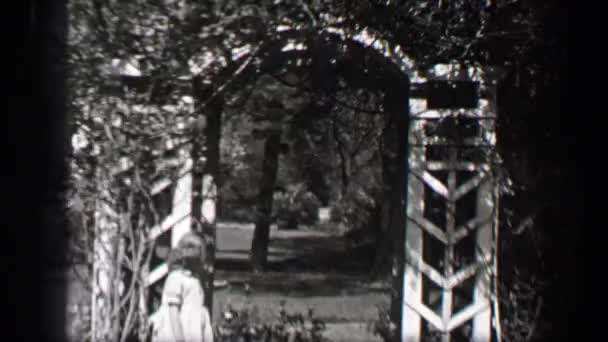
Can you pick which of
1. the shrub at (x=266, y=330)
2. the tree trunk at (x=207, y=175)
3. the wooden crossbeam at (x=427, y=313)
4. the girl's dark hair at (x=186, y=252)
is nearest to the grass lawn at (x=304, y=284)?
the shrub at (x=266, y=330)

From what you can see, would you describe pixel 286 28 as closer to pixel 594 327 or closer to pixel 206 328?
pixel 206 328

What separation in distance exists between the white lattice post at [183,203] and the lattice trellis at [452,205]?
1.74 metres

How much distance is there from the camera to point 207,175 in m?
5.46

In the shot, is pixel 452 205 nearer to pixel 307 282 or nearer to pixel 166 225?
pixel 166 225

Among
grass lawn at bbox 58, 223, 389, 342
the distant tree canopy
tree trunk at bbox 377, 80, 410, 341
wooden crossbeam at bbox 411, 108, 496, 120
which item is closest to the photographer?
the distant tree canopy

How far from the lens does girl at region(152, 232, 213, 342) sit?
5156mm

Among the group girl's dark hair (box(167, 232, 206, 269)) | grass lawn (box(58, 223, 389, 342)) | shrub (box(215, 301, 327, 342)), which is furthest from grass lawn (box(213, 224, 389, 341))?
girl's dark hair (box(167, 232, 206, 269))

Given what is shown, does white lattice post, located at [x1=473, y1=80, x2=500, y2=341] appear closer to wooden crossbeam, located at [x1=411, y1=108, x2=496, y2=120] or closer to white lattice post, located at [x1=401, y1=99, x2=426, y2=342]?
wooden crossbeam, located at [x1=411, y1=108, x2=496, y2=120]

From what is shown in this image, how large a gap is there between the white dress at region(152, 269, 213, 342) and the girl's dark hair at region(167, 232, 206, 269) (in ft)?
0.23

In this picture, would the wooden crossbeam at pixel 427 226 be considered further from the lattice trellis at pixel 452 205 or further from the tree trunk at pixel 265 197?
the tree trunk at pixel 265 197

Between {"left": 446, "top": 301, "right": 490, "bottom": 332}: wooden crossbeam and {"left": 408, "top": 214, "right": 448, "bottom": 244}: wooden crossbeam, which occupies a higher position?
{"left": 408, "top": 214, "right": 448, "bottom": 244}: wooden crossbeam

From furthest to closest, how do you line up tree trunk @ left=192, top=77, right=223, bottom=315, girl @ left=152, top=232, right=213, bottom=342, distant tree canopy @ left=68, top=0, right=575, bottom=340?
tree trunk @ left=192, top=77, right=223, bottom=315 → girl @ left=152, top=232, right=213, bottom=342 → distant tree canopy @ left=68, top=0, right=575, bottom=340

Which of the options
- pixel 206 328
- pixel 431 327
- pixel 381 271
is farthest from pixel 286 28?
pixel 381 271

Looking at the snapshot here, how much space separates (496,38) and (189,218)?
2.69 metres
